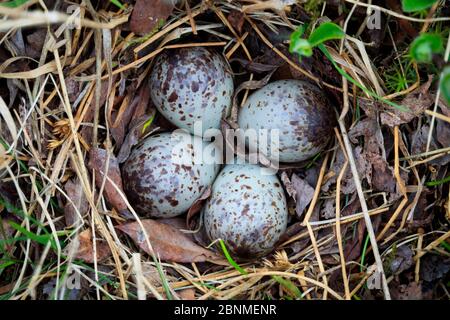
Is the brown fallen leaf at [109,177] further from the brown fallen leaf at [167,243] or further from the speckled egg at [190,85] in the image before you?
the speckled egg at [190,85]

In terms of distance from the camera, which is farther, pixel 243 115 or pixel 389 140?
pixel 243 115

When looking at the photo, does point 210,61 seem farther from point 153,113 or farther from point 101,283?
point 101,283

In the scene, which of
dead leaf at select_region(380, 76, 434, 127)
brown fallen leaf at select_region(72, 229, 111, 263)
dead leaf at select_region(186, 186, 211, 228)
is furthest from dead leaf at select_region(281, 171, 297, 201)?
brown fallen leaf at select_region(72, 229, 111, 263)

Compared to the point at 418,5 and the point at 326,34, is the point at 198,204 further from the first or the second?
the point at 418,5

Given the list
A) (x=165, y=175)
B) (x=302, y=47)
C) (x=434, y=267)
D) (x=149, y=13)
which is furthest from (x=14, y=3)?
(x=434, y=267)

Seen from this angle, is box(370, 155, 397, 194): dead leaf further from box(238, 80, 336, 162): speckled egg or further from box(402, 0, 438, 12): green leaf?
box(402, 0, 438, 12): green leaf

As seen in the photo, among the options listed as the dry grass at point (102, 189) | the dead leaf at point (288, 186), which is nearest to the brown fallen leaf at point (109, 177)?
the dry grass at point (102, 189)
